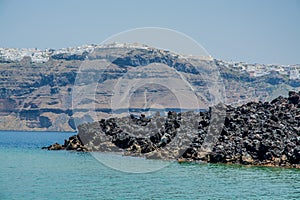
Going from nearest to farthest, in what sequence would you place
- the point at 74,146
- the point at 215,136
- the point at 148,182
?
the point at 148,182 < the point at 215,136 < the point at 74,146

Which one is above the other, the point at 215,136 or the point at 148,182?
the point at 215,136

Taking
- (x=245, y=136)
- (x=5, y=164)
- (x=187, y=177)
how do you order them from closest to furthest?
(x=187, y=177)
(x=5, y=164)
(x=245, y=136)

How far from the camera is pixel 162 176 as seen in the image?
177ft

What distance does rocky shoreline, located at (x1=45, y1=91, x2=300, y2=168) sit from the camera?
6812 cm

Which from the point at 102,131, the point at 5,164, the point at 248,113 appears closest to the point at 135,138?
the point at 102,131

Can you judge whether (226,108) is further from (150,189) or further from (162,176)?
(150,189)

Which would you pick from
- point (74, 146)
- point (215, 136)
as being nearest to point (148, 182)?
→ point (215, 136)

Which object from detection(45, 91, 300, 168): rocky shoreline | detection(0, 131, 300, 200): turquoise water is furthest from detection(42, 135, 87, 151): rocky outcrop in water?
detection(0, 131, 300, 200): turquoise water

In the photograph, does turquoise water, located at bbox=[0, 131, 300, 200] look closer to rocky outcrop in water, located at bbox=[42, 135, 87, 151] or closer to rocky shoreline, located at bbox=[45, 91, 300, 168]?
rocky shoreline, located at bbox=[45, 91, 300, 168]

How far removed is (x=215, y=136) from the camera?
7569 centimetres

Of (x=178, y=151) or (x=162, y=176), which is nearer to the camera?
(x=162, y=176)

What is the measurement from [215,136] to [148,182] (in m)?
27.9

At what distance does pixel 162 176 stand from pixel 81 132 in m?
42.8

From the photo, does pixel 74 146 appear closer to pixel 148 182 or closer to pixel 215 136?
pixel 215 136
